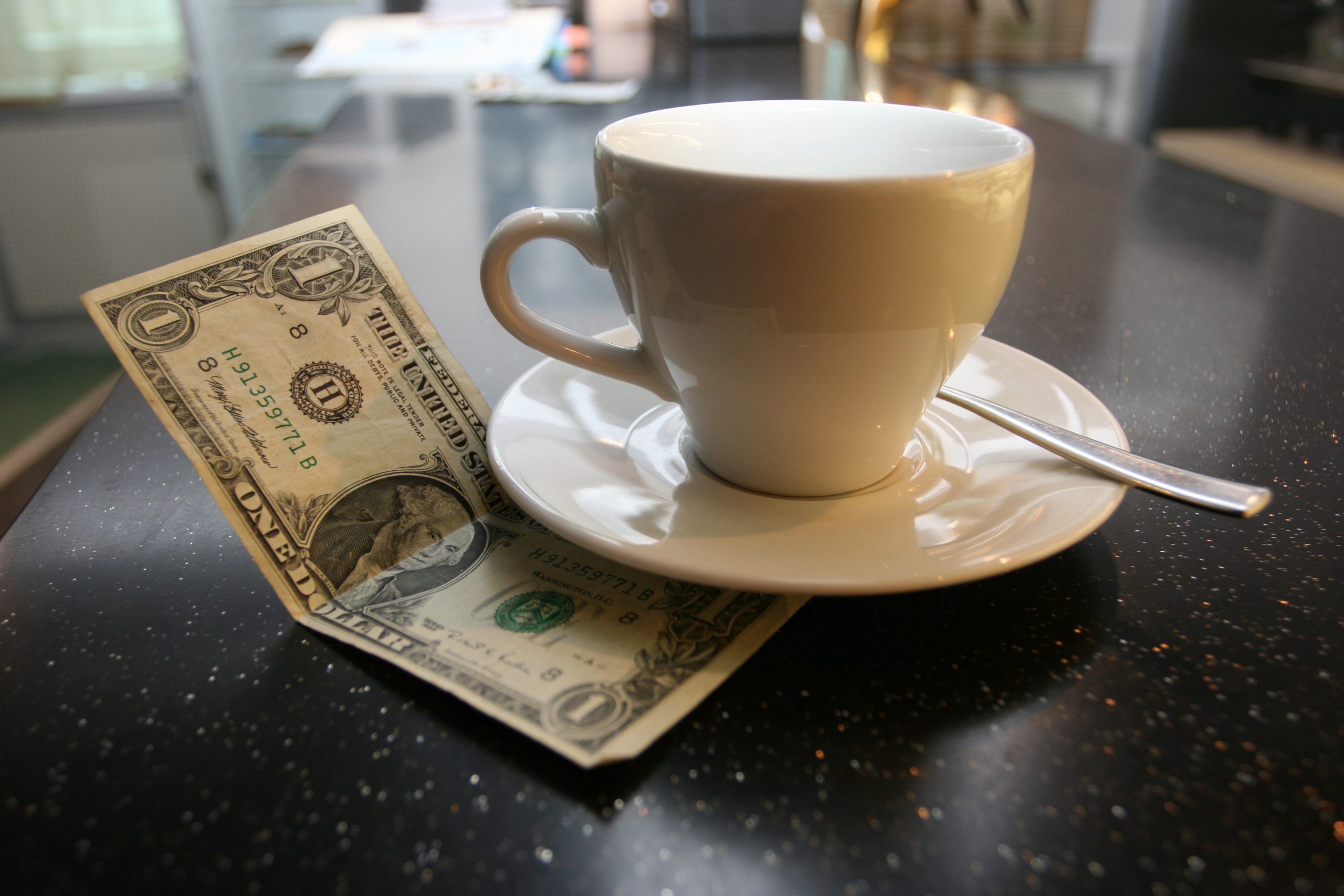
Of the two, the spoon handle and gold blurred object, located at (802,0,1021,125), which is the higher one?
gold blurred object, located at (802,0,1021,125)

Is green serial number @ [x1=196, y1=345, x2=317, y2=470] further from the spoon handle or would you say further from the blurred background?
the blurred background

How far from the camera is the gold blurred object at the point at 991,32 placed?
285cm

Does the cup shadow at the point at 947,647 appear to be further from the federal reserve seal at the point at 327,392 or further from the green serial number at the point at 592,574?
the federal reserve seal at the point at 327,392

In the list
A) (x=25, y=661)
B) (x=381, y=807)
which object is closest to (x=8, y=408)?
(x=25, y=661)

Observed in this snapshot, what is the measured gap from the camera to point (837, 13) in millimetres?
2768

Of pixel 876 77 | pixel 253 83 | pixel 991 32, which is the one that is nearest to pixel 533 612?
pixel 876 77

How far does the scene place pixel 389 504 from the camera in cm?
35

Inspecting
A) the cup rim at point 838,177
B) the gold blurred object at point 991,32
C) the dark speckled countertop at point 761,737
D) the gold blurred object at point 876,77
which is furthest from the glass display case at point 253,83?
the dark speckled countertop at point 761,737

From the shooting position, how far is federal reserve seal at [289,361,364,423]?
36 centimetres

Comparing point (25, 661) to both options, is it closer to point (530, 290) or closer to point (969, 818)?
point (969, 818)

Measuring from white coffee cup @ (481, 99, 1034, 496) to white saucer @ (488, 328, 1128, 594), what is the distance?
0.07ft

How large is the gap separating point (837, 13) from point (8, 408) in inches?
97.2

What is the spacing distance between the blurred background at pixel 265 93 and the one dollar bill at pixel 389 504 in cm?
165

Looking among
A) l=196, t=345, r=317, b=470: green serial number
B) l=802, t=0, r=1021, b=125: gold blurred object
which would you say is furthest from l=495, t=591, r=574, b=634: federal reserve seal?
l=802, t=0, r=1021, b=125: gold blurred object
